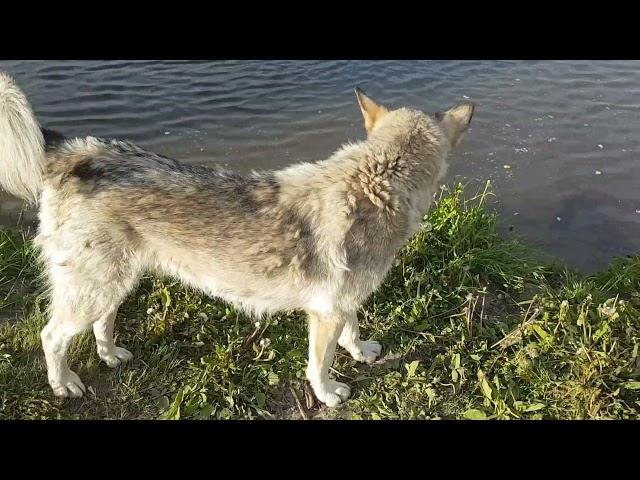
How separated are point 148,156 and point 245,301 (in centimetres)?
126

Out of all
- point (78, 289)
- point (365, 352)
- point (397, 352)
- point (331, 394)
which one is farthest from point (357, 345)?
point (78, 289)

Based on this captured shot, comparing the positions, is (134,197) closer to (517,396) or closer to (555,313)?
(517,396)

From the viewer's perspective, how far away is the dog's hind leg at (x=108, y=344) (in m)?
4.08

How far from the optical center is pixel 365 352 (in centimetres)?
443

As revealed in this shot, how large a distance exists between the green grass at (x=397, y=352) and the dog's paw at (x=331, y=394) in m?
0.06

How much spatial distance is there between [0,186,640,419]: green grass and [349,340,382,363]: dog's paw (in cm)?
7

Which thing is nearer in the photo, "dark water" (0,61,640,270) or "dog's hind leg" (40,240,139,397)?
"dog's hind leg" (40,240,139,397)

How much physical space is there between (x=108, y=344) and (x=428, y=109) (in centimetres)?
614

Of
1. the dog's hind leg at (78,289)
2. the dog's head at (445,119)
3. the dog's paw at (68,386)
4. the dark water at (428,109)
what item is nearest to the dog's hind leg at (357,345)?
the dog's head at (445,119)

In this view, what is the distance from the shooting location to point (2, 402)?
380 cm

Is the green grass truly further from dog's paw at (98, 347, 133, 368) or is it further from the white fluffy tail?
the white fluffy tail

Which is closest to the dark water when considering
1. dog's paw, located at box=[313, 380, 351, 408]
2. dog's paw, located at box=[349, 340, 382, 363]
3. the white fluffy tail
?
dog's paw, located at box=[349, 340, 382, 363]

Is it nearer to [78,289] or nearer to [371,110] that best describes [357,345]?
[371,110]

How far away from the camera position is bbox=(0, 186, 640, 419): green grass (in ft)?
13.0
